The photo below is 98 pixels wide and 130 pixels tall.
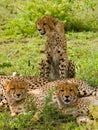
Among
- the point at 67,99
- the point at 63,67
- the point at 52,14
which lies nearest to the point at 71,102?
the point at 67,99

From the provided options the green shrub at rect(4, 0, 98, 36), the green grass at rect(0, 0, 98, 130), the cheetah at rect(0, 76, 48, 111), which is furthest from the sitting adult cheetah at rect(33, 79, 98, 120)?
the green shrub at rect(4, 0, 98, 36)

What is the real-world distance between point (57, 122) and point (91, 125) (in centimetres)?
187

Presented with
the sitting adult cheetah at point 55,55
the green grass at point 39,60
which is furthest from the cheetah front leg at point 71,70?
the green grass at point 39,60

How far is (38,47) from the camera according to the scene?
1206 centimetres

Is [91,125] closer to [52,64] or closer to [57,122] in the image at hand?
[57,122]

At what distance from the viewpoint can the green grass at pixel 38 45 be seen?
701cm

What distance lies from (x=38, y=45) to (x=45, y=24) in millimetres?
3368

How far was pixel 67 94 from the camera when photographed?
6992mm

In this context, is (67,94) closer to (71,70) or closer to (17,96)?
(17,96)

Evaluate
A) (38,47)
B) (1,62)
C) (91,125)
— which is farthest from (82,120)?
(38,47)

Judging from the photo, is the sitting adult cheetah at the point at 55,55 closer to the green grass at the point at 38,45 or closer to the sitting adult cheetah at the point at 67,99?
the green grass at the point at 38,45

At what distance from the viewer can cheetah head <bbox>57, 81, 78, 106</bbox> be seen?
701cm

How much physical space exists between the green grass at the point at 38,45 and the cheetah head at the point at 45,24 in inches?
33.2

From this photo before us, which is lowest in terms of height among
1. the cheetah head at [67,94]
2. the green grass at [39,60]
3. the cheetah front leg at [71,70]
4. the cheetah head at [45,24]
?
the green grass at [39,60]
